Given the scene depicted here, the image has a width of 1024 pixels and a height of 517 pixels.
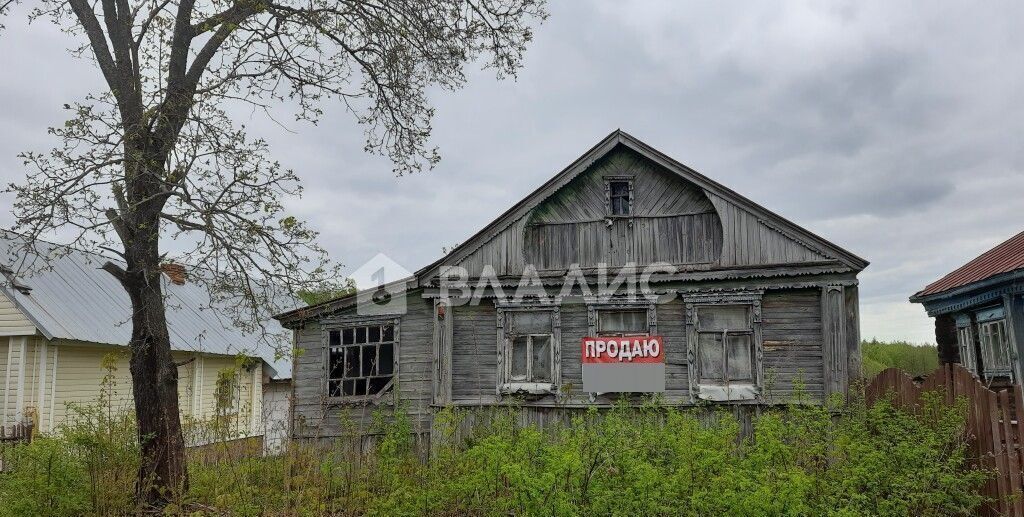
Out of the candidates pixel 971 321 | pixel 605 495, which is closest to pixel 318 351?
pixel 605 495

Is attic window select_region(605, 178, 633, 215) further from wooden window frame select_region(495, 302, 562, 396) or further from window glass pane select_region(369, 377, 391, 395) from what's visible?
window glass pane select_region(369, 377, 391, 395)

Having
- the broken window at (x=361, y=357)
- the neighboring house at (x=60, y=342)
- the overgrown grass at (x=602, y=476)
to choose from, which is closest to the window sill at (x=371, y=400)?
the broken window at (x=361, y=357)

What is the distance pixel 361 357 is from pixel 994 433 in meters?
11.0

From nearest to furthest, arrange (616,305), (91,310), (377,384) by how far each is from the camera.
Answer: (616,305), (377,384), (91,310)

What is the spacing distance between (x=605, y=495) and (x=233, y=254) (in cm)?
545

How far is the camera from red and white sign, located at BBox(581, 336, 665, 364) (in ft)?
40.9

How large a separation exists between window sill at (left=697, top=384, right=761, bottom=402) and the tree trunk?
8.31 m

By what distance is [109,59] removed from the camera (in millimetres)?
9070

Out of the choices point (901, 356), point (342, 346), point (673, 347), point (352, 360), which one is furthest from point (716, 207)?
point (901, 356)

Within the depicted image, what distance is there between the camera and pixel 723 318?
12.4 m

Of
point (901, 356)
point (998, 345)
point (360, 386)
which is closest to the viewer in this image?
point (998, 345)

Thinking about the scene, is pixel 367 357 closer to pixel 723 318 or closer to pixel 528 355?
pixel 528 355

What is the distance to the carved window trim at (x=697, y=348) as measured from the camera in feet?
39.2

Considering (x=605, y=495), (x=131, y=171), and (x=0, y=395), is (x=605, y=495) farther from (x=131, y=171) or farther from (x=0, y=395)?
(x=0, y=395)
